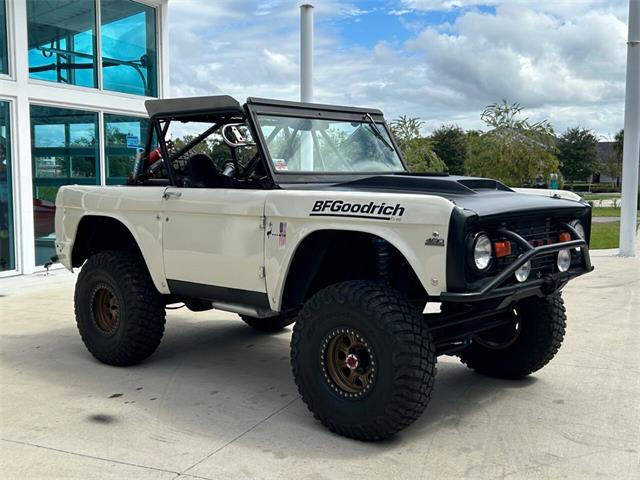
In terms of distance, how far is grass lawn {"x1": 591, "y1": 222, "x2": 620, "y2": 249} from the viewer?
1373cm

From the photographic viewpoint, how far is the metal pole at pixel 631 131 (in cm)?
1135

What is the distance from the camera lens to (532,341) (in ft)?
15.5

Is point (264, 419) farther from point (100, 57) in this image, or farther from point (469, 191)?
point (100, 57)

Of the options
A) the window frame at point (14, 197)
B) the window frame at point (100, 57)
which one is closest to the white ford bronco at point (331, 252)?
the window frame at point (14, 197)

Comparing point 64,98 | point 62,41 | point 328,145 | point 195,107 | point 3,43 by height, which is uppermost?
point 62,41

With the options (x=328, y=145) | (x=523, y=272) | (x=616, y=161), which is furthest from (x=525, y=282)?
(x=616, y=161)

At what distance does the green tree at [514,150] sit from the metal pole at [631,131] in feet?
35.6

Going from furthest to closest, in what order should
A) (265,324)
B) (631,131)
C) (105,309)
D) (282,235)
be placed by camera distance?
(631,131), (265,324), (105,309), (282,235)

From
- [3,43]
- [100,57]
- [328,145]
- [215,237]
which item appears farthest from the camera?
[100,57]

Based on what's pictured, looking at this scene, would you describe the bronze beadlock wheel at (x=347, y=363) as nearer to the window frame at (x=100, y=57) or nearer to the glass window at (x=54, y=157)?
the glass window at (x=54, y=157)

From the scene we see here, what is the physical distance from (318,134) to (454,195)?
4.89ft

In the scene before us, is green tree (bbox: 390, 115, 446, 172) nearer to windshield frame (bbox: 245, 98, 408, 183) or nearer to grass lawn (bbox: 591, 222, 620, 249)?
grass lawn (bbox: 591, 222, 620, 249)

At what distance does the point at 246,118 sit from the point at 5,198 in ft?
19.0

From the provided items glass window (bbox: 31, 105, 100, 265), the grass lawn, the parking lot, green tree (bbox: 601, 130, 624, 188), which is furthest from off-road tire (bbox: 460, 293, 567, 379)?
green tree (bbox: 601, 130, 624, 188)
